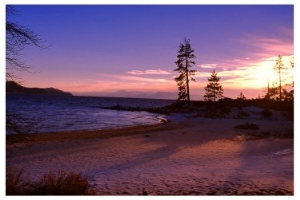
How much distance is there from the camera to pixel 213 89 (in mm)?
47375

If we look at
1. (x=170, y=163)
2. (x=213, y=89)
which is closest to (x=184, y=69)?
(x=213, y=89)

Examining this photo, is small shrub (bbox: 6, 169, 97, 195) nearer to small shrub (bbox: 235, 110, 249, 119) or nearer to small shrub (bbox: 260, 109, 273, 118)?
small shrub (bbox: 260, 109, 273, 118)

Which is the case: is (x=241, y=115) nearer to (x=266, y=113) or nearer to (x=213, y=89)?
(x=266, y=113)

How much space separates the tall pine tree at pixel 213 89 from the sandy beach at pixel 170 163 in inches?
1265

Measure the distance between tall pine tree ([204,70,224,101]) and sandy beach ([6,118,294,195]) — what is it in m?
32.1

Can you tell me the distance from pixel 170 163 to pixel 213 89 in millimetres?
38356

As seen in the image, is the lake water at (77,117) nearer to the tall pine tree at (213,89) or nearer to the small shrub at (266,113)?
the small shrub at (266,113)

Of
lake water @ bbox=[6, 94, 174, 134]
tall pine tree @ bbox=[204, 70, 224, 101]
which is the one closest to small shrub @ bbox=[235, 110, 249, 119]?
lake water @ bbox=[6, 94, 174, 134]

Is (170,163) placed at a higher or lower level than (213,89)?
lower

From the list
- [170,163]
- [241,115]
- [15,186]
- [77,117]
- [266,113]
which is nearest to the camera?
[15,186]

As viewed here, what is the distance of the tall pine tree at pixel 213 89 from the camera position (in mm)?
47094
